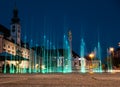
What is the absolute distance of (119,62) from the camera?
7700 centimetres

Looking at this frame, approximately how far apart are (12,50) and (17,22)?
904 inches

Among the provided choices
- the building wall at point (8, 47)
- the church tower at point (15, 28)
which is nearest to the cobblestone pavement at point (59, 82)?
the building wall at point (8, 47)

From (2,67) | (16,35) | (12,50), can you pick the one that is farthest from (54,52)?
(2,67)

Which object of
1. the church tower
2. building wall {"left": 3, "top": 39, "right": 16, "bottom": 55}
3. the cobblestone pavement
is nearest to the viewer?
the cobblestone pavement

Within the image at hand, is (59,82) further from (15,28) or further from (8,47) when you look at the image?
(15,28)

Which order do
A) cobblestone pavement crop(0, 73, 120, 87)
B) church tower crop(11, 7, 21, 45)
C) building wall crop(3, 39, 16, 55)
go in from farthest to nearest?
church tower crop(11, 7, 21, 45) → building wall crop(3, 39, 16, 55) → cobblestone pavement crop(0, 73, 120, 87)

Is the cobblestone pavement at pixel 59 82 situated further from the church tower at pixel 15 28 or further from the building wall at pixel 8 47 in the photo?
the church tower at pixel 15 28

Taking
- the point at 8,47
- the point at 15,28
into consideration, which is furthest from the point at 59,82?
the point at 15,28

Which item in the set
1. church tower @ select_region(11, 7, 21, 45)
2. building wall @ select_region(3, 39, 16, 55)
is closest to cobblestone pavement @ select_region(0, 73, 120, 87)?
building wall @ select_region(3, 39, 16, 55)

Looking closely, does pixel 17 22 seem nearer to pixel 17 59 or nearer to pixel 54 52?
pixel 54 52

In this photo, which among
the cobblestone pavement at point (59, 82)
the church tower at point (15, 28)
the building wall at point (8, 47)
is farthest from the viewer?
the church tower at point (15, 28)

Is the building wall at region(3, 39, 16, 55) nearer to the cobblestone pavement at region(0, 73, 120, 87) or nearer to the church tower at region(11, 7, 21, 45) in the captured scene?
the church tower at region(11, 7, 21, 45)

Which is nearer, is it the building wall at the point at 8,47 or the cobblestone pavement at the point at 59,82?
the cobblestone pavement at the point at 59,82

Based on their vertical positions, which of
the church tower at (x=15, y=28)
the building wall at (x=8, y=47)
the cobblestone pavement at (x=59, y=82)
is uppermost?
the church tower at (x=15, y=28)
